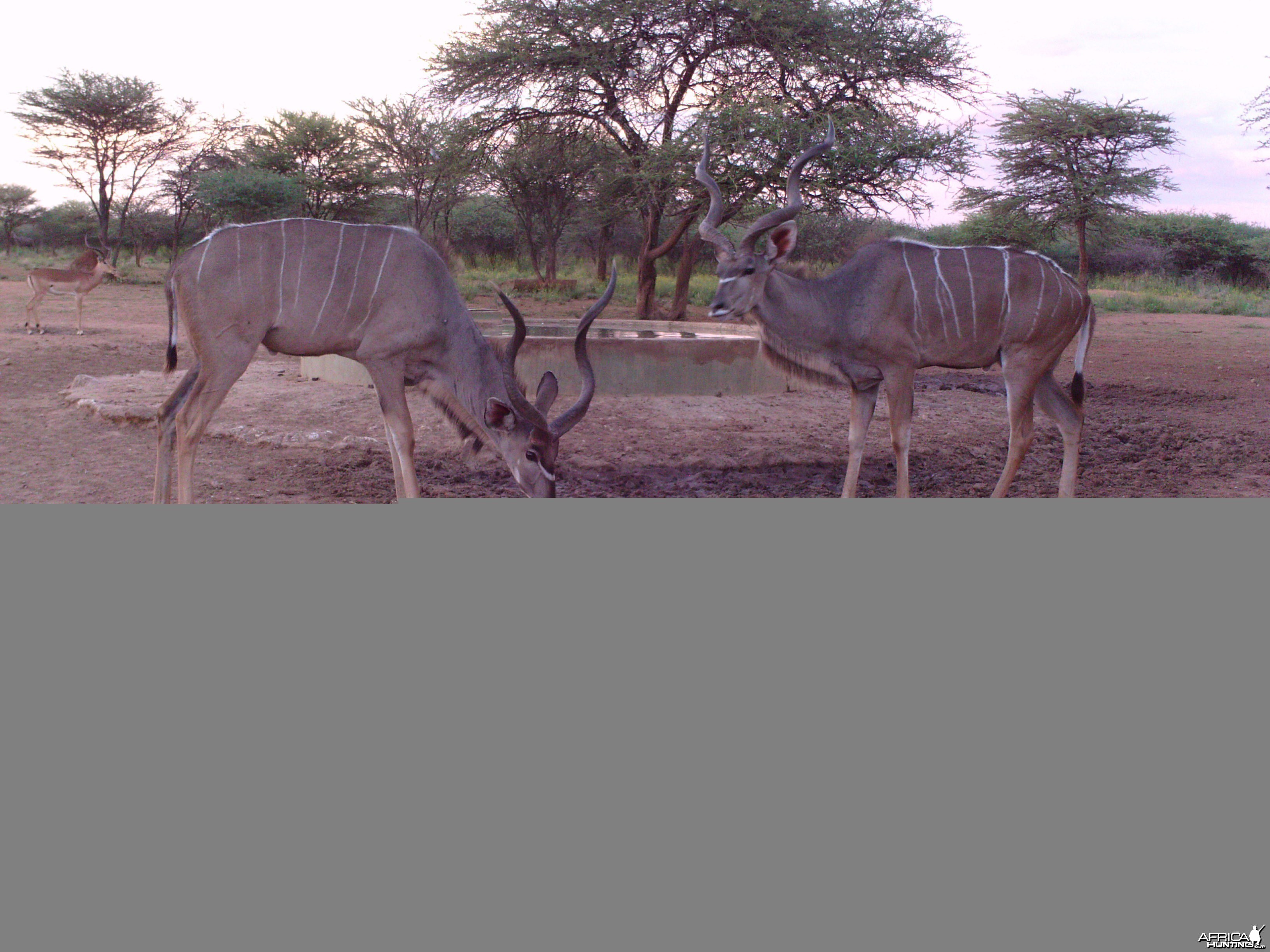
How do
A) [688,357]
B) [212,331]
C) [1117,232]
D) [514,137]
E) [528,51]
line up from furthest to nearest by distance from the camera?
[1117,232], [514,137], [528,51], [688,357], [212,331]

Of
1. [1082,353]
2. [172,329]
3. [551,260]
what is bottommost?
→ [172,329]

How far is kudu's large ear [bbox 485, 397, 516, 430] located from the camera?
5273 millimetres

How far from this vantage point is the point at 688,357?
9.23 m

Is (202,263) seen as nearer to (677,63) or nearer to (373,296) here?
(373,296)

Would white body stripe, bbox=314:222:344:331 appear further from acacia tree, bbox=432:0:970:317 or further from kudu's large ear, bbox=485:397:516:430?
acacia tree, bbox=432:0:970:317

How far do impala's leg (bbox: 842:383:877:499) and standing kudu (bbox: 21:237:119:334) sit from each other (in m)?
10.9

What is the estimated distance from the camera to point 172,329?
5652 mm

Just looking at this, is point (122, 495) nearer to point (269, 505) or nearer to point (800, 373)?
point (800, 373)

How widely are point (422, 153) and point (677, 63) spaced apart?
22.8 ft

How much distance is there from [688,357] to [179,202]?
70.2 ft

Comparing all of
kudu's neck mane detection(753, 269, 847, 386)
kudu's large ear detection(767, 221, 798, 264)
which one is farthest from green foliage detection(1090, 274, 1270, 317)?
kudu's neck mane detection(753, 269, 847, 386)

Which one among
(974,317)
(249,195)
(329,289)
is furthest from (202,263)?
(249,195)

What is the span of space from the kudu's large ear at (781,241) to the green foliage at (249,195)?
1750cm

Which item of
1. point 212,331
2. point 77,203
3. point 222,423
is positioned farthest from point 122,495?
point 77,203
